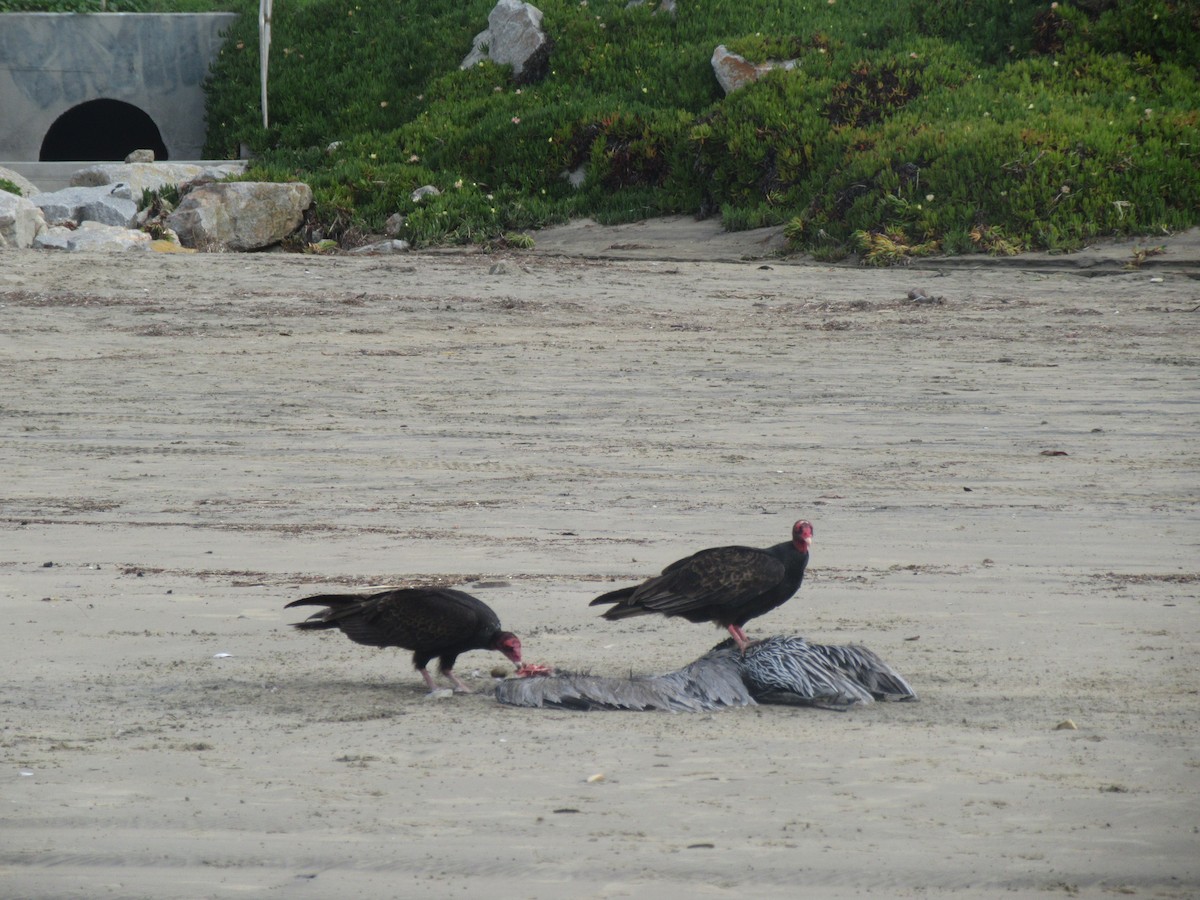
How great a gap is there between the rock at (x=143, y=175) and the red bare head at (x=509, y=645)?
Result: 52.2ft

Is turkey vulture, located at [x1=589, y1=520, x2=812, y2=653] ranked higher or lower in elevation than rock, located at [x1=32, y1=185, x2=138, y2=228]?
lower

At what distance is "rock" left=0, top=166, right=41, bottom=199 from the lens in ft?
63.1

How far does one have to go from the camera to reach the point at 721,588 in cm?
436

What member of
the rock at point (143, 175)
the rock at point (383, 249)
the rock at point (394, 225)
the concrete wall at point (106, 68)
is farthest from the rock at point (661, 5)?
the concrete wall at point (106, 68)

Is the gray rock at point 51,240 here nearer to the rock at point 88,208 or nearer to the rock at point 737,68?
the rock at point 88,208

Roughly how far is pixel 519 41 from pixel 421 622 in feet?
63.6

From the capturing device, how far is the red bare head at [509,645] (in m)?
4.28

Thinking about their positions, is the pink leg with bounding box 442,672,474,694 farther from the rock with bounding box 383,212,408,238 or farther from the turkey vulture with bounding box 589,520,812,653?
the rock with bounding box 383,212,408,238

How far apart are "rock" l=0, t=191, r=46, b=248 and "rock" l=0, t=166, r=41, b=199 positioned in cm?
330

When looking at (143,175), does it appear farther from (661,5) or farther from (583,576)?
(583,576)

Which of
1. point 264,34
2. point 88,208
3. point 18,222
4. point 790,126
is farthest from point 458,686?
point 264,34

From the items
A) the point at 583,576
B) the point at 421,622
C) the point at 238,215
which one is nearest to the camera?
the point at 421,622

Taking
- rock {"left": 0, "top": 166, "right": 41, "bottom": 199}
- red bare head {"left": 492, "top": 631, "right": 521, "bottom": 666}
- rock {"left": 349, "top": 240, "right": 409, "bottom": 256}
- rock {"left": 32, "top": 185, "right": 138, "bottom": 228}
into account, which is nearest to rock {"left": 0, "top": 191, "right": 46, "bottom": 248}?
rock {"left": 32, "top": 185, "right": 138, "bottom": 228}

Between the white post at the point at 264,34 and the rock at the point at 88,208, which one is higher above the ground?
the white post at the point at 264,34
